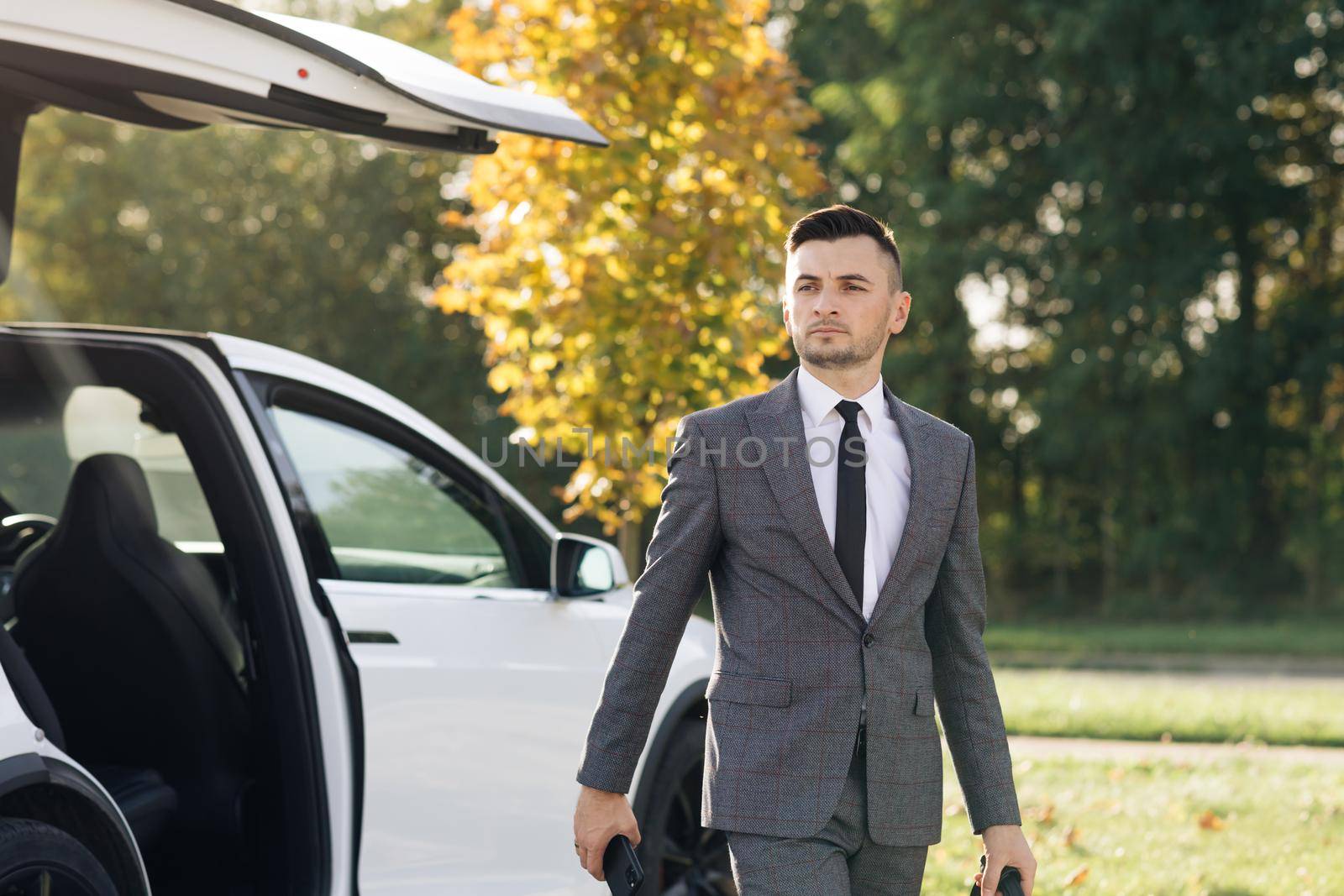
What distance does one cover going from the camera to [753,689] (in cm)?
291

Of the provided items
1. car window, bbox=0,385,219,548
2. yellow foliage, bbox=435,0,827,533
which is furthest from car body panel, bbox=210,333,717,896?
yellow foliage, bbox=435,0,827,533

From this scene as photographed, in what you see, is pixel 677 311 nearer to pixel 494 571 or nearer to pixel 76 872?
pixel 494 571

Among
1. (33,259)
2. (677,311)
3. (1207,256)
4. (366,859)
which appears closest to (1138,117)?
(1207,256)

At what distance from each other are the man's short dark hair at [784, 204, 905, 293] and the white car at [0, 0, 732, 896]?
105 centimetres

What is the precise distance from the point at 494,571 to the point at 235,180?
27494mm

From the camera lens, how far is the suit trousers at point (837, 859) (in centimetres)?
283

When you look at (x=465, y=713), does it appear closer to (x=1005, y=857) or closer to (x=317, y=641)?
(x=317, y=641)

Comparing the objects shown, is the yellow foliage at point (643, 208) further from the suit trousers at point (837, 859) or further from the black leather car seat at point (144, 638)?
the suit trousers at point (837, 859)

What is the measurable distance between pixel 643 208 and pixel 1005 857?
5.70m

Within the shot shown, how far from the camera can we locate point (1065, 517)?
28.2 m

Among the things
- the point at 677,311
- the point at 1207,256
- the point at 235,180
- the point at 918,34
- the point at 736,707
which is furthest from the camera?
the point at 235,180

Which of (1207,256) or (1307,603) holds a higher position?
(1207,256)

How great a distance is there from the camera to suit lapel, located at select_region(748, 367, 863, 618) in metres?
2.89

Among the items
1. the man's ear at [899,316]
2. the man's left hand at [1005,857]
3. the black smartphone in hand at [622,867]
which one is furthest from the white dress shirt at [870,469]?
the black smartphone in hand at [622,867]
